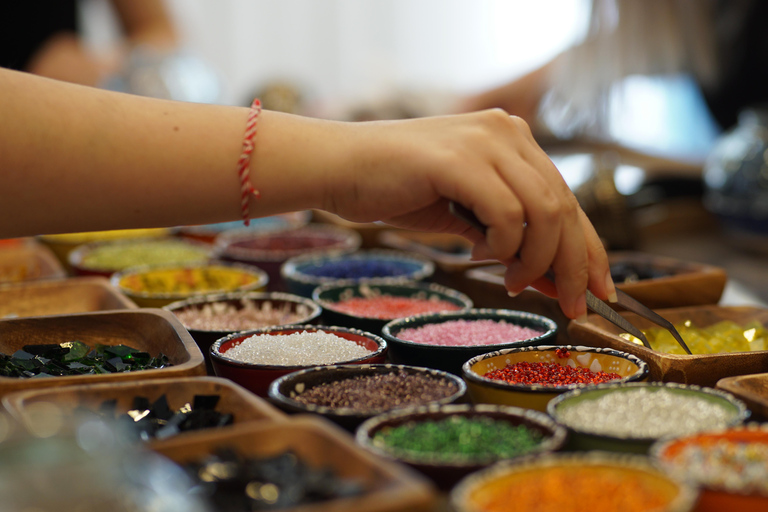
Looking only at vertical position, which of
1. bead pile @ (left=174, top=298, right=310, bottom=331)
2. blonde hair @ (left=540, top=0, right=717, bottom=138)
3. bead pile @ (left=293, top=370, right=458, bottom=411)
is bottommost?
bead pile @ (left=174, top=298, right=310, bottom=331)

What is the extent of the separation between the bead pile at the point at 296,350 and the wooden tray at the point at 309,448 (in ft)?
1.05

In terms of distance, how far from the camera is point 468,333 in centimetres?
124

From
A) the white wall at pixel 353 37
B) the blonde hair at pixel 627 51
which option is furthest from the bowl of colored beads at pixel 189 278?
the white wall at pixel 353 37

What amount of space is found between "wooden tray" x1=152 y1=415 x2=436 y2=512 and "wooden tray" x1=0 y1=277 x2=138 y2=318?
76 cm

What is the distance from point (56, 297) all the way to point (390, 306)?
64 cm

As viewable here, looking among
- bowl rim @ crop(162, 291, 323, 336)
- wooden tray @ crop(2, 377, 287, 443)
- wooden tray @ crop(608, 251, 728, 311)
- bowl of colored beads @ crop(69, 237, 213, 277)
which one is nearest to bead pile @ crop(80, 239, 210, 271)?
bowl of colored beads @ crop(69, 237, 213, 277)

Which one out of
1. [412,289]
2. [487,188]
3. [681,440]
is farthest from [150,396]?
[412,289]

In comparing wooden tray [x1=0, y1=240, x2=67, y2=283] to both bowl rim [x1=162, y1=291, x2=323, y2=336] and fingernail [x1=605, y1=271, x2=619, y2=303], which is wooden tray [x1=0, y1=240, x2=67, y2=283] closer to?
bowl rim [x1=162, y1=291, x2=323, y2=336]

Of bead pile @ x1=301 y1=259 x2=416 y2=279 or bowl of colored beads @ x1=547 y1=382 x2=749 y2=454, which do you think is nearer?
bowl of colored beads @ x1=547 y1=382 x2=749 y2=454

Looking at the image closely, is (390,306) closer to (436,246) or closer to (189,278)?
(189,278)

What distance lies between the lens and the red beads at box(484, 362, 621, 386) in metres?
1.00

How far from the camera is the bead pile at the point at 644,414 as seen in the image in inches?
31.5

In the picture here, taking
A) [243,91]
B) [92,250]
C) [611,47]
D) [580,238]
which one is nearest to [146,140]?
[580,238]

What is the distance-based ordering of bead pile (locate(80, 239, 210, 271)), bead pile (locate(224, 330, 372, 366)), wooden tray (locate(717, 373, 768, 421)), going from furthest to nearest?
bead pile (locate(80, 239, 210, 271)) → bead pile (locate(224, 330, 372, 366)) → wooden tray (locate(717, 373, 768, 421))
